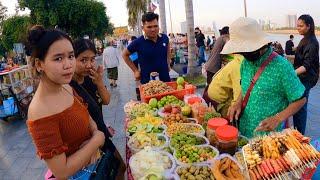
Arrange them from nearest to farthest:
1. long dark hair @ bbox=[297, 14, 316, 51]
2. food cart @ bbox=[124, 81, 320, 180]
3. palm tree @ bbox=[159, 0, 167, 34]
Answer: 1. food cart @ bbox=[124, 81, 320, 180]
2. long dark hair @ bbox=[297, 14, 316, 51]
3. palm tree @ bbox=[159, 0, 167, 34]

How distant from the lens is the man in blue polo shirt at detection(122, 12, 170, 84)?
535 centimetres

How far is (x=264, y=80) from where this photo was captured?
2.62m

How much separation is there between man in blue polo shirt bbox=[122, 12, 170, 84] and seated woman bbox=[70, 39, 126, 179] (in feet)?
7.14

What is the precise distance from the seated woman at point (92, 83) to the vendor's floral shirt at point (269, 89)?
1.28 m

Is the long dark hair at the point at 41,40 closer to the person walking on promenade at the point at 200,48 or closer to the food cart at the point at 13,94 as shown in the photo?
the food cart at the point at 13,94

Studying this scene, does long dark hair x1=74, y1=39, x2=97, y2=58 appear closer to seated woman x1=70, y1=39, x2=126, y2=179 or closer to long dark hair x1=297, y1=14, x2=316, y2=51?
seated woman x1=70, y1=39, x2=126, y2=179

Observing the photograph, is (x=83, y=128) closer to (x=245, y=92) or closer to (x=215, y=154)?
Result: (x=215, y=154)

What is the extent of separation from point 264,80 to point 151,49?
3.04 m

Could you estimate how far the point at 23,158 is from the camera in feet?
20.1

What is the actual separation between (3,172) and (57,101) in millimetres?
4420

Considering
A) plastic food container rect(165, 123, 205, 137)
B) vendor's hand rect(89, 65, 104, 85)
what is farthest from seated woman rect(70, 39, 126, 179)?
plastic food container rect(165, 123, 205, 137)

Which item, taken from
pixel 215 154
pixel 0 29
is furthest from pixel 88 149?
pixel 0 29

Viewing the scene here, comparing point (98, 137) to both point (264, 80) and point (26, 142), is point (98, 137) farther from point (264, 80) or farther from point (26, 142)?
point (26, 142)

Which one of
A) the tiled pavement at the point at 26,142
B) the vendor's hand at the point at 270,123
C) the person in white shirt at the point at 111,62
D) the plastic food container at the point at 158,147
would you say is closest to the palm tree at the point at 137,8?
the person in white shirt at the point at 111,62
